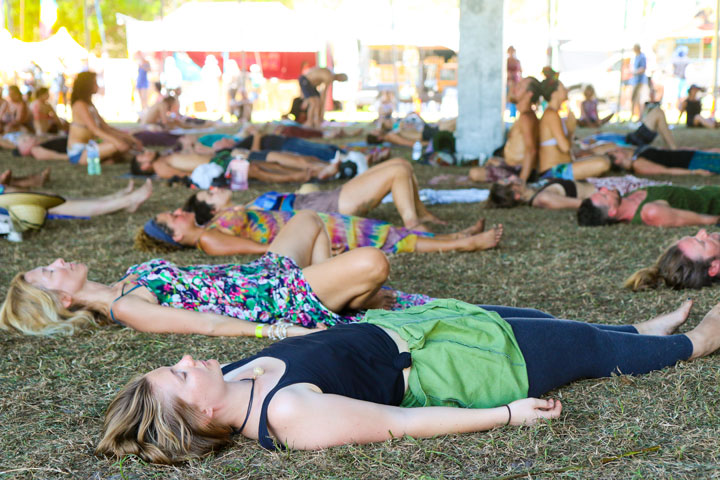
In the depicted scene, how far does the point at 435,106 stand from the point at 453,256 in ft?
55.1

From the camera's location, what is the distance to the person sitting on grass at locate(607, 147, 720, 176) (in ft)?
26.3

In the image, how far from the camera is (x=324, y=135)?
13.6m

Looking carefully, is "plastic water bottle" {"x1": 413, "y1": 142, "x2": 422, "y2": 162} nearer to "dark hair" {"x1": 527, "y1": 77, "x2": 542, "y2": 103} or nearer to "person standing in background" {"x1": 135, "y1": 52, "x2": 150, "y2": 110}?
"dark hair" {"x1": 527, "y1": 77, "x2": 542, "y2": 103}

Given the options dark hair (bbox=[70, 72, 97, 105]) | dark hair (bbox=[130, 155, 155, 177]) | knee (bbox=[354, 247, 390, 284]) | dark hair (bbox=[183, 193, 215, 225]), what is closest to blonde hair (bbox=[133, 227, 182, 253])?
dark hair (bbox=[183, 193, 215, 225])

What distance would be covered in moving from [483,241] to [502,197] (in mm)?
1805

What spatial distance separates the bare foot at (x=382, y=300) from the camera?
352 cm

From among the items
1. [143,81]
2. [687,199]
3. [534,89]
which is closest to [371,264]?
[687,199]

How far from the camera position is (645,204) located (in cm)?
552

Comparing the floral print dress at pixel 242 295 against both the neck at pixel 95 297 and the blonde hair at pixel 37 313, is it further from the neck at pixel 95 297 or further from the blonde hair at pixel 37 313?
the blonde hair at pixel 37 313

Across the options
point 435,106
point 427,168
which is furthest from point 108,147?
point 435,106

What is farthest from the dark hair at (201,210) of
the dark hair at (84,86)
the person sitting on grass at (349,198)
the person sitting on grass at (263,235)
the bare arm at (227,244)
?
the dark hair at (84,86)

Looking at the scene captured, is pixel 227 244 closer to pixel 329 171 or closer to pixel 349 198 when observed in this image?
pixel 349 198

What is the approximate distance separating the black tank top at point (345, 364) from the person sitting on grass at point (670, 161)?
6.65 meters

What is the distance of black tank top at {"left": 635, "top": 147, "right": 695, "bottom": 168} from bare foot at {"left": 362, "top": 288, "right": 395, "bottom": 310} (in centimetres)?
560
